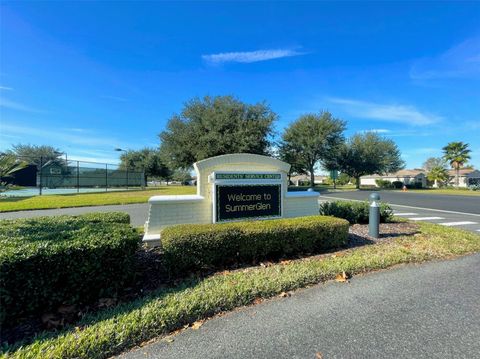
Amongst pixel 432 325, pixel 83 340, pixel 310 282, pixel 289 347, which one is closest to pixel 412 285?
pixel 432 325

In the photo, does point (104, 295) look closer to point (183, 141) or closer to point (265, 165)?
point (265, 165)

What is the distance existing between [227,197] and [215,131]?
19519 millimetres

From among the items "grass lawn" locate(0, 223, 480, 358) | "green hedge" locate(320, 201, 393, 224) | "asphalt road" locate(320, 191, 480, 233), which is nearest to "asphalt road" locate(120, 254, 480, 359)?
"grass lawn" locate(0, 223, 480, 358)

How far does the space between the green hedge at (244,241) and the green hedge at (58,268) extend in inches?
24.9

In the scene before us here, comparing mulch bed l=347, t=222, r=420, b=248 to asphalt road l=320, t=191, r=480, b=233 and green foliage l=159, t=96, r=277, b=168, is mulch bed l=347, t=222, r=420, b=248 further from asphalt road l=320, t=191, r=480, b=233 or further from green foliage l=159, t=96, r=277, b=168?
green foliage l=159, t=96, r=277, b=168

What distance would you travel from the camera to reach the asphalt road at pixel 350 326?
2.15 m

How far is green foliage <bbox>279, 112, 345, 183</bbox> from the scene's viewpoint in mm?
36312

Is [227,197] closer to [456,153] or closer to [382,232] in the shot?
[382,232]

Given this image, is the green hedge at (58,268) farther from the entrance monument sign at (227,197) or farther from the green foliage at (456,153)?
the green foliage at (456,153)

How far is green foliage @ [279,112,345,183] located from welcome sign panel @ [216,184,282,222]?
32092 millimetres

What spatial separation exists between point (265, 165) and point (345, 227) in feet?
7.28

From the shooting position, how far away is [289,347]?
7.23 ft

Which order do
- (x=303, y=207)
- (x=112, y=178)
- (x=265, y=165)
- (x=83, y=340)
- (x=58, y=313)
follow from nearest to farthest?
(x=83, y=340) < (x=58, y=313) < (x=265, y=165) < (x=303, y=207) < (x=112, y=178)

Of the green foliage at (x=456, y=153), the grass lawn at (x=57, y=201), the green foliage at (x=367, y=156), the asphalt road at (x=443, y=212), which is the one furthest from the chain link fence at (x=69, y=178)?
the green foliage at (x=456, y=153)
